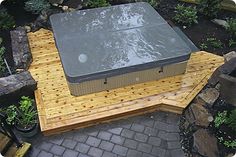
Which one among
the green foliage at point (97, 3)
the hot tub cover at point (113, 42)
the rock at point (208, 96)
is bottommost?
the rock at point (208, 96)

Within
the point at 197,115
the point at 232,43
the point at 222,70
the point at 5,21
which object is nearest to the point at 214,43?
the point at 232,43

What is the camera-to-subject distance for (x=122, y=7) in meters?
8.64

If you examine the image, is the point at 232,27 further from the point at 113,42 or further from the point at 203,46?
the point at 113,42

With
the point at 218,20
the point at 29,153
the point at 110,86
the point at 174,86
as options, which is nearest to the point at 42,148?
the point at 29,153

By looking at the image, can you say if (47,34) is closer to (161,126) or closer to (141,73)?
(141,73)

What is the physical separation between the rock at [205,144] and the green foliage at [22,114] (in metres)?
3.13

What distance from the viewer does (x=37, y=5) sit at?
9.00 meters

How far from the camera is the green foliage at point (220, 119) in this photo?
6.28m

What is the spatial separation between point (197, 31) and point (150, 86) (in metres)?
2.68

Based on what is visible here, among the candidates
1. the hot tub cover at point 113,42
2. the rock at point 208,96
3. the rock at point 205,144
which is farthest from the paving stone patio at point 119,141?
the hot tub cover at point 113,42

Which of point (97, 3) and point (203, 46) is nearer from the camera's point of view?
point (203, 46)

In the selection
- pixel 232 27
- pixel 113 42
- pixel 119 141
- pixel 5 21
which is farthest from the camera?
pixel 5 21

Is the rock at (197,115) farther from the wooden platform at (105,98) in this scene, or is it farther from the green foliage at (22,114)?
the green foliage at (22,114)

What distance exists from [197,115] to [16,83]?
382cm
